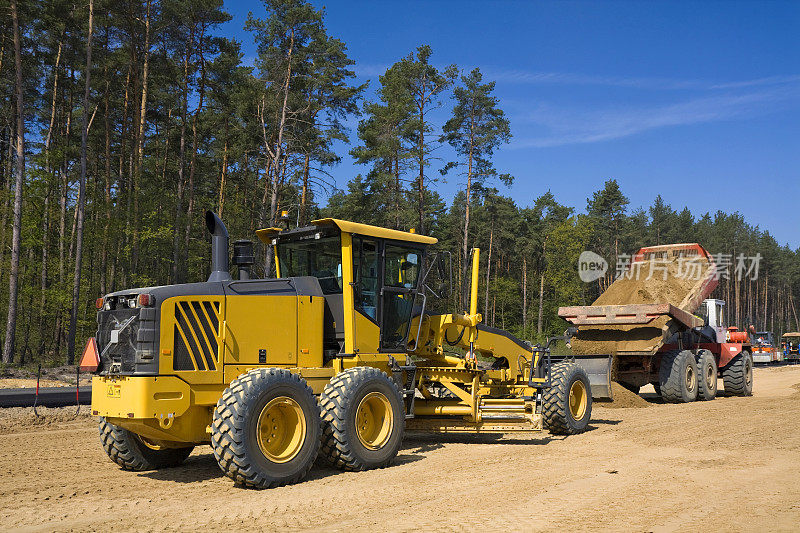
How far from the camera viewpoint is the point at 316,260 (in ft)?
29.6

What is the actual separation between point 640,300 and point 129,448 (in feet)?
45.9

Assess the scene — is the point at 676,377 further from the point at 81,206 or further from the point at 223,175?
the point at 223,175

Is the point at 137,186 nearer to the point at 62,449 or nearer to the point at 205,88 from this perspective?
the point at 205,88

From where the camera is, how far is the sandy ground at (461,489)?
5645 millimetres

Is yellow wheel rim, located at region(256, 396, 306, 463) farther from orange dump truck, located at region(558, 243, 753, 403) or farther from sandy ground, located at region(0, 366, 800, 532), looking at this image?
orange dump truck, located at region(558, 243, 753, 403)

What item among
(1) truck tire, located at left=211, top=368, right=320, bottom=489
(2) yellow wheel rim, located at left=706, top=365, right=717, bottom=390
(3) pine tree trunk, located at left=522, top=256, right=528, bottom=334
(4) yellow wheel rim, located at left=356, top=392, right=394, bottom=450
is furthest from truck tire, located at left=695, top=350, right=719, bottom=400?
(3) pine tree trunk, located at left=522, top=256, right=528, bottom=334

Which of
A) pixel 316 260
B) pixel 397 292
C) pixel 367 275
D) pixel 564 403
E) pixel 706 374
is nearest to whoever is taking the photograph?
pixel 367 275

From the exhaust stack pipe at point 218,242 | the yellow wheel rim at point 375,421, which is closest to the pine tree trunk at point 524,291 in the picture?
the yellow wheel rim at point 375,421

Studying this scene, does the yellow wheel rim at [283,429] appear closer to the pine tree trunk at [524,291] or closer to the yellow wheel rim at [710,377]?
the yellow wheel rim at [710,377]

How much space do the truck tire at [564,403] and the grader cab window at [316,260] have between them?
4.30m

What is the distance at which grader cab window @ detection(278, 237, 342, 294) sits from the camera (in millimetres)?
8781

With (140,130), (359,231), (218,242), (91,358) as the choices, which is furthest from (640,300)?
(140,130)

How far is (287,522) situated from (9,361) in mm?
20902

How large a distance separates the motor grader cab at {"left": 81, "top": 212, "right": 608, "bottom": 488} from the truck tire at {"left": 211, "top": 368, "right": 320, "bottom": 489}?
14mm
